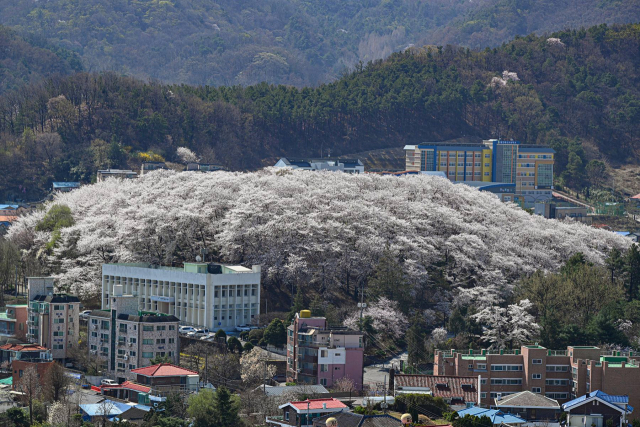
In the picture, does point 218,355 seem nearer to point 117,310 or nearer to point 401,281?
point 117,310

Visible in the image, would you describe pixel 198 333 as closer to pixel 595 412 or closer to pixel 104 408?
pixel 104 408

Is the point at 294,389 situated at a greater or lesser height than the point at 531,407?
greater

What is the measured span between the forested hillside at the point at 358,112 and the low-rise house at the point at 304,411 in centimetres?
5861

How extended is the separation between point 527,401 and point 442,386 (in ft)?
12.9

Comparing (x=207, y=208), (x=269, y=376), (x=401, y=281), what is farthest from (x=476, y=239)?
(x=269, y=376)

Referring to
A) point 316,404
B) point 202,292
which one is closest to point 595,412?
point 316,404

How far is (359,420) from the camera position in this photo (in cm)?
5209

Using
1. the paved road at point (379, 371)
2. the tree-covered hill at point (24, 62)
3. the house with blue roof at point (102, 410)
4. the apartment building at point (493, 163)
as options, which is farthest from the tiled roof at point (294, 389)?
the tree-covered hill at point (24, 62)

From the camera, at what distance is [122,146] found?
11625 centimetres

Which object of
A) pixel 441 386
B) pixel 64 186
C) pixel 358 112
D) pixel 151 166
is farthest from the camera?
pixel 358 112

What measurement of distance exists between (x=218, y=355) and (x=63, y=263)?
20.6 meters

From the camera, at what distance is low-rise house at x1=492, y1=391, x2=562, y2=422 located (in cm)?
5822

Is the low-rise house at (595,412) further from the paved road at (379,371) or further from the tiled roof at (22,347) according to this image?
the tiled roof at (22,347)

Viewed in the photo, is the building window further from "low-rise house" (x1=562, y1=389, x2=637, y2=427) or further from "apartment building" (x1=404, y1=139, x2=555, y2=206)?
"apartment building" (x1=404, y1=139, x2=555, y2=206)
